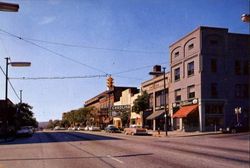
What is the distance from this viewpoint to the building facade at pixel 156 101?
67.0 meters

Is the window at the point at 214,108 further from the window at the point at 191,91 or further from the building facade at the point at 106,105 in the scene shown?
the building facade at the point at 106,105

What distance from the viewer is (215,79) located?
55562 mm

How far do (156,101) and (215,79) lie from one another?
710 inches

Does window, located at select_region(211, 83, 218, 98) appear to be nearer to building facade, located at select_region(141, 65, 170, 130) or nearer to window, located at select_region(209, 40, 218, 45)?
window, located at select_region(209, 40, 218, 45)

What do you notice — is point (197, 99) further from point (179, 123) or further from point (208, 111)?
point (179, 123)

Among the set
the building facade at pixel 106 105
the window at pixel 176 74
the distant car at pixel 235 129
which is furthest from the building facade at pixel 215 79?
the building facade at pixel 106 105

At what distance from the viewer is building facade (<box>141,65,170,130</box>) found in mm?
67000

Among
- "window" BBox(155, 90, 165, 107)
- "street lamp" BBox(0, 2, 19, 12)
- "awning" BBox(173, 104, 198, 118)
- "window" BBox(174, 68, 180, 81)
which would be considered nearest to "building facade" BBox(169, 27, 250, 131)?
"awning" BBox(173, 104, 198, 118)

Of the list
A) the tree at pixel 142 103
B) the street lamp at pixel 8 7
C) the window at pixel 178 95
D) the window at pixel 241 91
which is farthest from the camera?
the tree at pixel 142 103

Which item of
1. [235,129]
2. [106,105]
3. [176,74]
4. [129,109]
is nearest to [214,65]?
[176,74]

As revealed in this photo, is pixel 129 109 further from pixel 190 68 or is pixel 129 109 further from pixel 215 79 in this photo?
pixel 215 79

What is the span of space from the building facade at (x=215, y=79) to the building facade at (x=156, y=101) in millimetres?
8360

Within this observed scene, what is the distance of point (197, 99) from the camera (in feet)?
180

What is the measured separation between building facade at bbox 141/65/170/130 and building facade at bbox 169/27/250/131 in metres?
8.36
